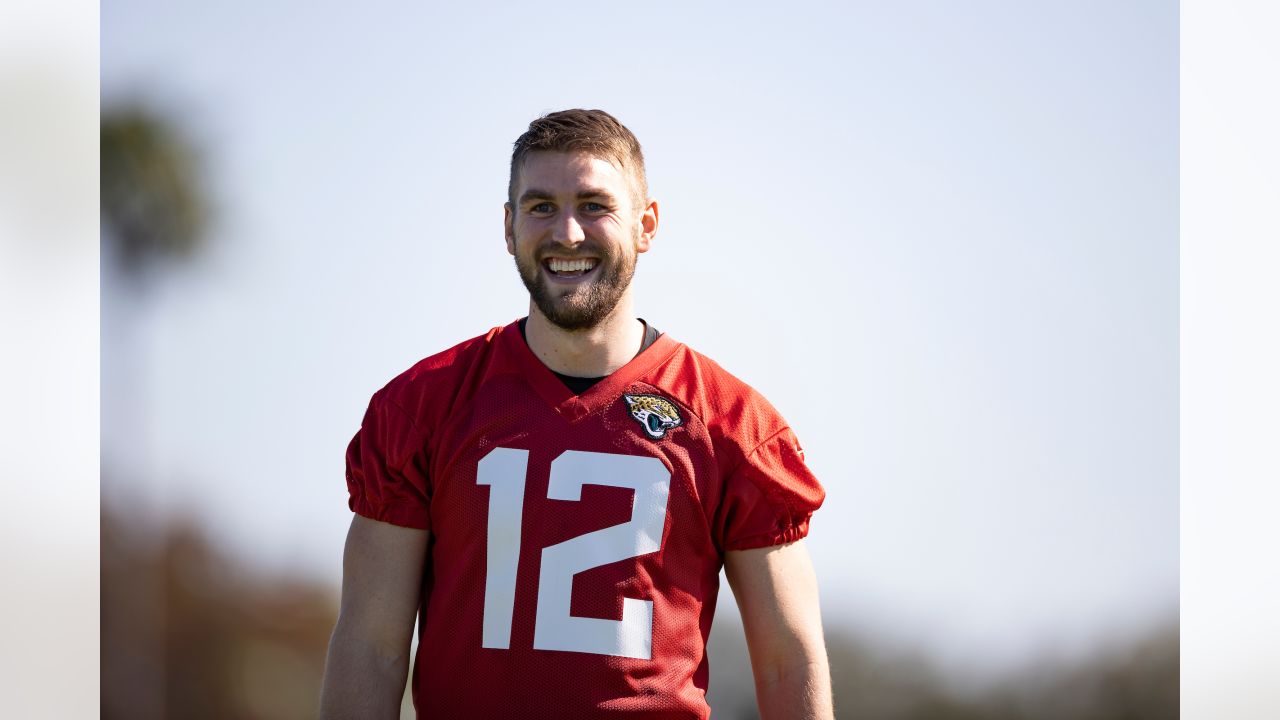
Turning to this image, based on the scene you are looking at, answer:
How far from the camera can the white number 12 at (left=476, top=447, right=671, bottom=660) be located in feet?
4.40

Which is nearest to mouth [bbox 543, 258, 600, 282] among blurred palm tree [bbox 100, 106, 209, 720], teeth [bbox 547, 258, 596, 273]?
teeth [bbox 547, 258, 596, 273]

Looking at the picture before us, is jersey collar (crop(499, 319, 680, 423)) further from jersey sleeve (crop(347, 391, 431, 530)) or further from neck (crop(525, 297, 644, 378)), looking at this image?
jersey sleeve (crop(347, 391, 431, 530))

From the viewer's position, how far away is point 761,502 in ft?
4.62

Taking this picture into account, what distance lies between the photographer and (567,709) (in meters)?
1.32

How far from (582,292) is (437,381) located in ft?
0.75

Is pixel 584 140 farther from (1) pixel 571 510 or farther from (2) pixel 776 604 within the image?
(2) pixel 776 604

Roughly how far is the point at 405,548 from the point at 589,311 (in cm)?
39

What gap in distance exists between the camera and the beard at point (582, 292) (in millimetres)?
1401

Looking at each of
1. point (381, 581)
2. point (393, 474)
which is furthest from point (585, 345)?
point (381, 581)

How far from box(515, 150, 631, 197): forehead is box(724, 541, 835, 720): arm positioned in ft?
1.70
